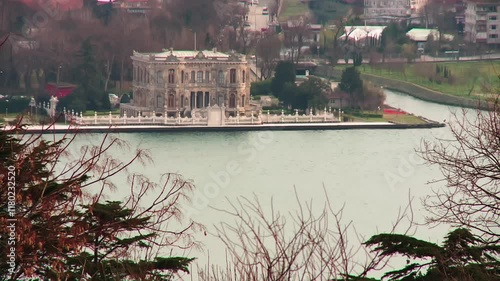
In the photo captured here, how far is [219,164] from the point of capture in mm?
42812

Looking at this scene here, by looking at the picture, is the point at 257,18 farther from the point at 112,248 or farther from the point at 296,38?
the point at 112,248

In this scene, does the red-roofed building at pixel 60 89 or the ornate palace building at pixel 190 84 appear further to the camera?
the red-roofed building at pixel 60 89

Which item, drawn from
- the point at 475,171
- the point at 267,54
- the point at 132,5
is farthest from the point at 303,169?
the point at 132,5

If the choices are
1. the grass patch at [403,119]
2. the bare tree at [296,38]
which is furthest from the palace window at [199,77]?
the bare tree at [296,38]

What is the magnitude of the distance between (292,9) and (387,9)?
4.25m

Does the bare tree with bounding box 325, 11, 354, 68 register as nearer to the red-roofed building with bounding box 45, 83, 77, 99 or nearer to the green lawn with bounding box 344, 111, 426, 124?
the green lawn with bounding box 344, 111, 426, 124

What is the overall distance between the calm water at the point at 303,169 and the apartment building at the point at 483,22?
61.5 feet

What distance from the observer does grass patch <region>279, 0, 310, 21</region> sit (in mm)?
82312

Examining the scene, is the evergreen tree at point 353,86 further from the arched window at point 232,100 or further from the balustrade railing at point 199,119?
the arched window at point 232,100

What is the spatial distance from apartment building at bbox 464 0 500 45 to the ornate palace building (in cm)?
2029

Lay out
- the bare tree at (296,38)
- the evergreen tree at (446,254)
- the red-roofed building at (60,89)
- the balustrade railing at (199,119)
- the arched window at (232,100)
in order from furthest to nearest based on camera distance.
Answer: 1. the bare tree at (296,38)
2. the red-roofed building at (60,89)
3. the arched window at (232,100)
4. the balustrade railing at (199,119)
5. the evergreen tree at (446,254)

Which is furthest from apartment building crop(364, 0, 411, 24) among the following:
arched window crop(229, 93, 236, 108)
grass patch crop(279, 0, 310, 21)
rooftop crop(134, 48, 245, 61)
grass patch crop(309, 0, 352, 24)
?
arched window crop(229, 93, 236, 108)

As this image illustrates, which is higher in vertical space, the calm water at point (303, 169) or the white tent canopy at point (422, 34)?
the white tent canopy at point (422, 34)

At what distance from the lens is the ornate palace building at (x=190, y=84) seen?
177ft
